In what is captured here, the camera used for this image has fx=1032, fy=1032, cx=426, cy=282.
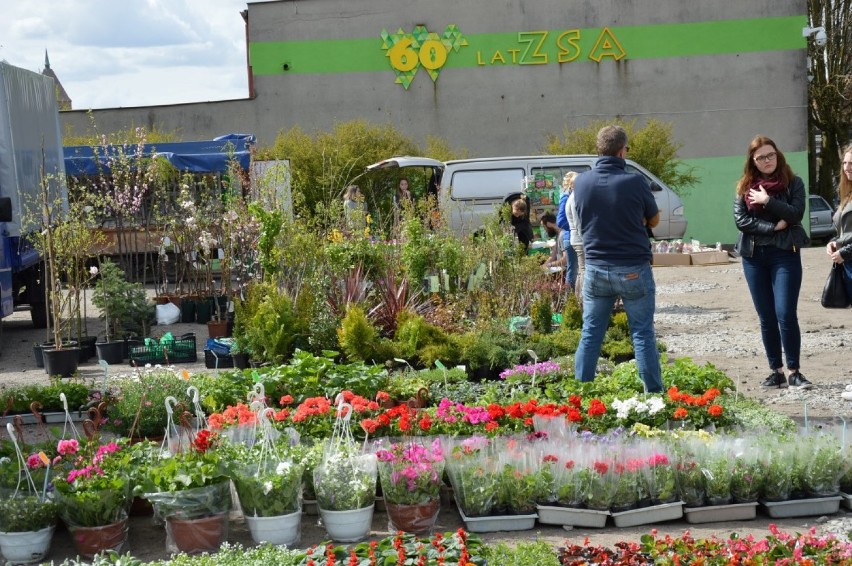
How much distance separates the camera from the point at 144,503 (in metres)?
5.32

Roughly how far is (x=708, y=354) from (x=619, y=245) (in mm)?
3986

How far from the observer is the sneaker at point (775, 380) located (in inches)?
314

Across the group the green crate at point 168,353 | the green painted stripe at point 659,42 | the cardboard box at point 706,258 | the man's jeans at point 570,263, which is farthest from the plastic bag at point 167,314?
the green painted stripe at point 659,42

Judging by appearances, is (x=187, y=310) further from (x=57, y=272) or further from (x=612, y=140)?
(x=612, y=140)

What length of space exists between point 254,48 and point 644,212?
25.4 metres

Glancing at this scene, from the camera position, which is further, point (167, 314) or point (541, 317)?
point (167, 314)

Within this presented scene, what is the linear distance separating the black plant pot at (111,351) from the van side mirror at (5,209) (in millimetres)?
1586

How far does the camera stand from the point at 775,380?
798cm

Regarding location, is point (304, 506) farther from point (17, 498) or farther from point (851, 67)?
point (851, 67)

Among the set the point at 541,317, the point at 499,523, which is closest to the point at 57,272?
the point at 541,317

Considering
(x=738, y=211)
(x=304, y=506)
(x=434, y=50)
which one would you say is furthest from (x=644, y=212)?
(x=434, y=50)

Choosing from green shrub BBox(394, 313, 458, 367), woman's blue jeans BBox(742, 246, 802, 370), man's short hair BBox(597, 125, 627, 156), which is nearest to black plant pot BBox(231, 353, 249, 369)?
green shrub BBox(394, 313, 458, 367)

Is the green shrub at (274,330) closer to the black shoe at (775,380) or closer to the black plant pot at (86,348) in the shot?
the black plant pot at (86,348)

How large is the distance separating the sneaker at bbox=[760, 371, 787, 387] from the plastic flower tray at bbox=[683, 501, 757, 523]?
125 inches
